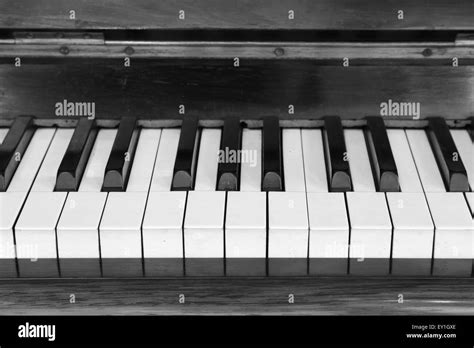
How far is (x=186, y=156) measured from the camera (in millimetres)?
1910

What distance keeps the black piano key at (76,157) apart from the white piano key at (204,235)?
0.26 m

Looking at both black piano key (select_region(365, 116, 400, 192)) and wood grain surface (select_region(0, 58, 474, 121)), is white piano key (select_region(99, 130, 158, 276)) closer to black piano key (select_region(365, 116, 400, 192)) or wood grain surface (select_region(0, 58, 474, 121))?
wood grain surface (select_region(0, 58, 474, 121))

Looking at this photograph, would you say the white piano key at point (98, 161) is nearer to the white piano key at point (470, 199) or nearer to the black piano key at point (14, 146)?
the black piano key at point (14, 146)

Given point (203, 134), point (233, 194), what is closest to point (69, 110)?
point (203, 134)

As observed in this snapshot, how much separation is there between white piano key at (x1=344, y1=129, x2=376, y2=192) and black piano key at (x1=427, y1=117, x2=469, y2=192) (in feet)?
0.50

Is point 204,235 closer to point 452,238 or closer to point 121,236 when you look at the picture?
point 121,236

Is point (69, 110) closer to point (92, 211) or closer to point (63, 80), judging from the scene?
point (63, 80)

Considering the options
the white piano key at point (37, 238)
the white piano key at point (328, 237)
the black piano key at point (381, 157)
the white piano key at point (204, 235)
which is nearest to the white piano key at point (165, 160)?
the white piano key at point (204, 235)

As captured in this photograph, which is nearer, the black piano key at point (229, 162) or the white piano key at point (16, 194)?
the white piano key at point (16, 194)

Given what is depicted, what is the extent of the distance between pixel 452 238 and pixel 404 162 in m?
0.29

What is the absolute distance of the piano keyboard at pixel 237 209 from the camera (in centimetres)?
171

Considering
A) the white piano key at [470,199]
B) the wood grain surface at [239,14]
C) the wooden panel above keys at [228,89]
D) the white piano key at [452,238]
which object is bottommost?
the white piano key at [452,238]

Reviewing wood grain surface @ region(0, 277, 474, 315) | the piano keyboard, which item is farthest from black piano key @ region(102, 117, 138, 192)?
wood grain surface @ region(0, 277, 474, 315)

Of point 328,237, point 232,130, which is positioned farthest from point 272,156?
point 328,237
